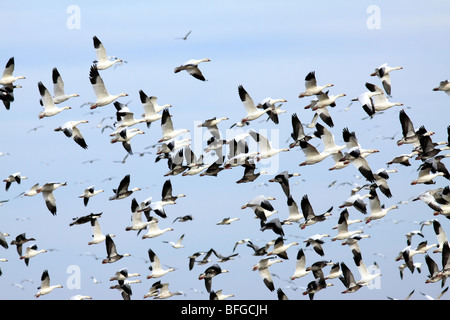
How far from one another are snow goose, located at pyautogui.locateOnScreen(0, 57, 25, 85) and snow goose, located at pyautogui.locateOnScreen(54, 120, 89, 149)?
1767mm

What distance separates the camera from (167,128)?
28312 millimetres

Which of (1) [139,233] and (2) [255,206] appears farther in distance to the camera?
(1) [139,233]

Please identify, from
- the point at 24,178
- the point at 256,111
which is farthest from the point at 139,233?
the point at 256,111

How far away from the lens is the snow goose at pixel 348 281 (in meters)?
28.6

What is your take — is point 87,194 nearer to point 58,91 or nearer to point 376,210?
point 58,91

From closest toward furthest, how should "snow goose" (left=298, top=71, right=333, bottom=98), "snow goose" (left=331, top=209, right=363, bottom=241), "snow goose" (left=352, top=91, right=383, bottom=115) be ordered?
"snow goose" (left=352, top=91, right=383, bottom=115)
"snow goose" (left=298, top=71, right=333, bottom=98)
"snow goose" (left=331, top=209, right=363, bottom=241)

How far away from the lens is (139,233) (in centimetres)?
3025

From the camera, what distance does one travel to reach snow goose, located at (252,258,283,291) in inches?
1140

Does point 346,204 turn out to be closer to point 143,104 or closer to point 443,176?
point 443,176

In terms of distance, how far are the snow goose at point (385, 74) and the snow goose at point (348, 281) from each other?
5111 mm

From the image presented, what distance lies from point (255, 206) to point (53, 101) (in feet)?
20.6

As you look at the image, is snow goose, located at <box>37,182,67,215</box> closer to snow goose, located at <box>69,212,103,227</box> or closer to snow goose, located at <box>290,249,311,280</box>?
snow goose, located at <box>69,212,103,227</box>
